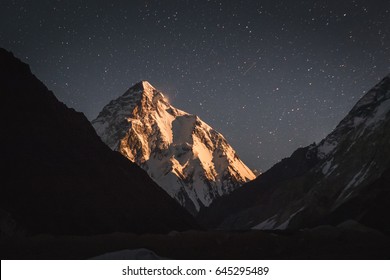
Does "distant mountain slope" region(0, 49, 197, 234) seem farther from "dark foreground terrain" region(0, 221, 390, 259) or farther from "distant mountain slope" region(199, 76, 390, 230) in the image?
"distant mountain slope" region(199, 76, 390, 230)

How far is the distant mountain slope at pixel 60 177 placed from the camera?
5591cm

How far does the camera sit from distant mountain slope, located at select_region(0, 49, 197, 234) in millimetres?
55906

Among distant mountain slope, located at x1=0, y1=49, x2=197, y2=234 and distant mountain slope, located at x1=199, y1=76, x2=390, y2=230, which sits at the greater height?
distant mountain slope, located at x1=0, y1=49, x2=197, y2=234

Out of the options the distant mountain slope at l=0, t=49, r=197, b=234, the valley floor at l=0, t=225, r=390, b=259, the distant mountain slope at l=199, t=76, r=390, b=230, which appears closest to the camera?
the valley floor at l=0, t=225, r=390, b=259

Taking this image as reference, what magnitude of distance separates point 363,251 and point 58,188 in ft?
147

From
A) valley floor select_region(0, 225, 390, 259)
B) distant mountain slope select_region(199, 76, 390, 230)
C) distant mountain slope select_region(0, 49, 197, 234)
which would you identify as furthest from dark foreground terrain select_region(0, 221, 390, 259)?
distant mountain slope select_region(199, 76, 390, 230)

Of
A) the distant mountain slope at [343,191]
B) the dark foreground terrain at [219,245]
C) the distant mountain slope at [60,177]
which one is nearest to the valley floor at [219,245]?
the dark foreground terrain at [219,245]

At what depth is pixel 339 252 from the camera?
31.8 metres

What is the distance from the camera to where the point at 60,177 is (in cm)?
6531

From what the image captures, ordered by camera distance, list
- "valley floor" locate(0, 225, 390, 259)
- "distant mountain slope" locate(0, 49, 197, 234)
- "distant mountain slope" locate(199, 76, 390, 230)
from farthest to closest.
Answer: "distant mountain slope" locate(199, 76, 390, 230) < "distant mountain slope" locate(0, 49, 197, 234) < "valley floor" locate(0, 225, 390, 259)

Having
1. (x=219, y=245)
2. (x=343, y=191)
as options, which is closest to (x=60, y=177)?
(x=219, y=245)

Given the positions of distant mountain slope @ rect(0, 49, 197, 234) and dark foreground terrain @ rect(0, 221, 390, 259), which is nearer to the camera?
dark foreground terrain @ rect(0, 221, 390, 259)

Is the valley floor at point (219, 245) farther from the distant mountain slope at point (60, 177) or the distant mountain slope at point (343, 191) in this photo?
the distant mountain slope at point (343, 191)
